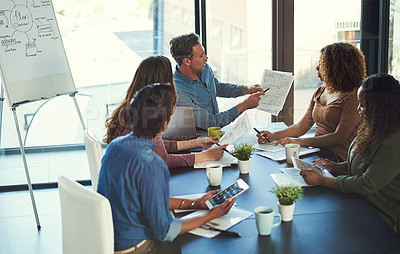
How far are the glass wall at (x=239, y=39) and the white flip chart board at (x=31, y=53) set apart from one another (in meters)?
1.42

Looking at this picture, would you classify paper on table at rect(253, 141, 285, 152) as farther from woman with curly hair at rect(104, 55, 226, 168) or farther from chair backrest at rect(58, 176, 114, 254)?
chair backrest at rect(58, 176, 114, 254)

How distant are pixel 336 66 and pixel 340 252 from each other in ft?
5.03

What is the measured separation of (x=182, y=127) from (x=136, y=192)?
4.18ft

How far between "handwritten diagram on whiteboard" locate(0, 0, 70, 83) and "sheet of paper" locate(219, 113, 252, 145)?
1.73m

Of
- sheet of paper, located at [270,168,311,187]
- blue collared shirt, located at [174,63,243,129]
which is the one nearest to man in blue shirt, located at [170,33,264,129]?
blue collared shirt, located at [174,63,243,129]

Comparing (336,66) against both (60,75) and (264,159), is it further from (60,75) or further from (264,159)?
(60,75)

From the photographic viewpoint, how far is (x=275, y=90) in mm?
3408

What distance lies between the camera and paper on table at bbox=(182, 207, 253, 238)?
184 centimetres

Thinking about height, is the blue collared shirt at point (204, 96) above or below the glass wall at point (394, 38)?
below

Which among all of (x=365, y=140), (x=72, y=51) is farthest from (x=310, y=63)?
(x=365, y=140)

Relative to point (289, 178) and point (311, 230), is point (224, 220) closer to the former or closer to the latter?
point (311, 230)

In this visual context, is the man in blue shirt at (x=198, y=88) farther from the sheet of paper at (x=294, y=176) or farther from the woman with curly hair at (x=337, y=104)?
the sheet of paper at (x=294, y=176)

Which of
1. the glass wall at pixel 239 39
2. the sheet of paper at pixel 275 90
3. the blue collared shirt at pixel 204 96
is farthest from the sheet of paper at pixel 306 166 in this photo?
the glass wall at pixel 239 39

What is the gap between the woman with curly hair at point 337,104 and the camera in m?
2.86
